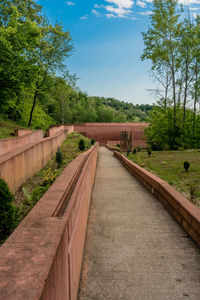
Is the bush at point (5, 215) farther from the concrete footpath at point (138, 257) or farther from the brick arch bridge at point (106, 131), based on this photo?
the brick arch bridge at point (106, 131)

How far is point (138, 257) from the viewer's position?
3424 millimetres

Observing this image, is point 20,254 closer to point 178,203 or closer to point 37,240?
point 37,240

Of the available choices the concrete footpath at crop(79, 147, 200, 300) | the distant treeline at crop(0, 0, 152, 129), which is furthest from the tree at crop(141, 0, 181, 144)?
the concrete footpath at crop(79, 147, 200, 300)

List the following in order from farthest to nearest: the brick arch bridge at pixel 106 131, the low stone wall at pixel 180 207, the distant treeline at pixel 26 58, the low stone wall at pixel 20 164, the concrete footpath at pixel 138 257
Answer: the brick arch bridge at pixel 106 131 → the distant treeline at pixel 26 58 → the low stone wall at pixel 20 164 → the low stone wall at pixel 180 207 → the concrete footpath at pixel 138 257

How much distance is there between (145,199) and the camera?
6594 mm

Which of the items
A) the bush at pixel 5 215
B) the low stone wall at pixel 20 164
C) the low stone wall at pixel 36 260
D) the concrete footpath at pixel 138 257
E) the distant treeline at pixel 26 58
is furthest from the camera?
the distant treeline at pixel 26 58

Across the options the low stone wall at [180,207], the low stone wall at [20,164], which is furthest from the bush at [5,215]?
the low stone wall at [180,207]

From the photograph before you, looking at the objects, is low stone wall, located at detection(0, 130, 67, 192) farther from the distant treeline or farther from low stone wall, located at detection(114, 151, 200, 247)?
the distant treeline

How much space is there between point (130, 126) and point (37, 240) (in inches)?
2099

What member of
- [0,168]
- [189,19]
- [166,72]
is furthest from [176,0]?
[0,168]

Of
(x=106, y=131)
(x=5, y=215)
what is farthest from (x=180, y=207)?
(x=106, y=131)

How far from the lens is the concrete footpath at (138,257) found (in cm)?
268

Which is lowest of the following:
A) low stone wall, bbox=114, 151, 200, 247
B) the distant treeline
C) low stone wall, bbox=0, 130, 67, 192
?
low stone wall, bbox=114, 151, 200, 247

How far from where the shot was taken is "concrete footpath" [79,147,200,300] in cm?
268
